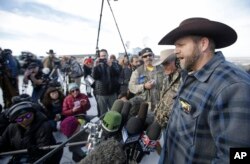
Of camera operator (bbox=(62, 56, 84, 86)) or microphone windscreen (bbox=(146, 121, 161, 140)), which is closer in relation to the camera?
microphone windscreen (bbox=(146, 121, 161, 140))

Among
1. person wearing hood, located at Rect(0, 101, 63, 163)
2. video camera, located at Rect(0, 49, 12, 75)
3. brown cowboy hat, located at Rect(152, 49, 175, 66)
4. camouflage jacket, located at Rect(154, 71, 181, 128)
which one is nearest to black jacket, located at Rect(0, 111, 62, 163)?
person wearing hood, located at Rect(0, 101, 63, 163)

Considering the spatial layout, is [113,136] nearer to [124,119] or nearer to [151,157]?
[124,119]

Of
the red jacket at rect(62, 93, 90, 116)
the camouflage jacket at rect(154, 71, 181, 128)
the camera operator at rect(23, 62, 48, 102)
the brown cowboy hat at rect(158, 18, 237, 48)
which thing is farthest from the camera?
the camera operator at rect(23, 62, 48, 102)

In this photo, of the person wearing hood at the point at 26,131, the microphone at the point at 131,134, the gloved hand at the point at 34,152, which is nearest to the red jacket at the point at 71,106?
the person wearing hood at the point at 26,131

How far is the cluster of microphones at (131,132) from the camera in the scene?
2.09m

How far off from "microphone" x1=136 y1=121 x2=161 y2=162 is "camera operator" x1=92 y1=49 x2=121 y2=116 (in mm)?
3136

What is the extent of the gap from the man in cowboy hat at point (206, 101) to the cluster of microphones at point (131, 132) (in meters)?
0.49

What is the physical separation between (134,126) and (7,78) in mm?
5941

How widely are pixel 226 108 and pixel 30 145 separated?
261cm

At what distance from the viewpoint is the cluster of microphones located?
209 centimetres

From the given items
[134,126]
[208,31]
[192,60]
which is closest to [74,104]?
[134,126]

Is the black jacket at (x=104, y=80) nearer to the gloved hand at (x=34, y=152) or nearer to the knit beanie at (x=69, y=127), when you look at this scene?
the knit beanie at (x=69, y=127)

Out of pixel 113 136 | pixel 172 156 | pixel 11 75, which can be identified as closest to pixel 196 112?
pixel 172 156

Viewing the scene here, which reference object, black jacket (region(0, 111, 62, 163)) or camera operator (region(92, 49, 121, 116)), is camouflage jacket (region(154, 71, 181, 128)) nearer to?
black jacket (region(0, 111, 62, 163))
